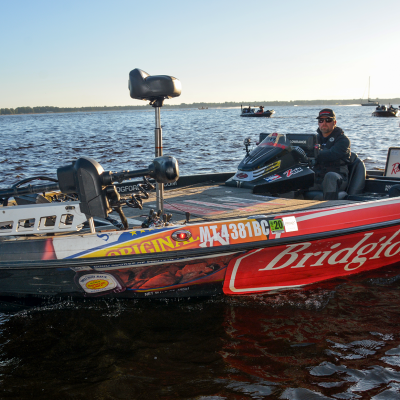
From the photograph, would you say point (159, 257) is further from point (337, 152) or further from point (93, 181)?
point (337, 152)

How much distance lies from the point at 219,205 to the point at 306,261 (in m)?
1.27

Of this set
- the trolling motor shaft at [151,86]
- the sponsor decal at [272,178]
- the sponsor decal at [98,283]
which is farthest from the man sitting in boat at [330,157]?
the sponsor decal at [98,283]

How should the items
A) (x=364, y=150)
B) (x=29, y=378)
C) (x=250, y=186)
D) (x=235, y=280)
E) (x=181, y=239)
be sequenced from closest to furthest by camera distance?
1. (x=29, y=378)
2. (x=181, y=239)
3. (x=235, y=280)
4. (x=250, y=186)
5. (x=364, y=150)

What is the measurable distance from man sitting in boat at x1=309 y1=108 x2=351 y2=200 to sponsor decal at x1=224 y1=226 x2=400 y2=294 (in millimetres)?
1066

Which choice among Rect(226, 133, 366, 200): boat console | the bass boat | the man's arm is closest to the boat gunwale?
the bass boat

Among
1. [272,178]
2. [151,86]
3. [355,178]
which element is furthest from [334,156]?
[151,86]

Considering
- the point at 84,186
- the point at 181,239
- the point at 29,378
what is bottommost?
the point at 29,378

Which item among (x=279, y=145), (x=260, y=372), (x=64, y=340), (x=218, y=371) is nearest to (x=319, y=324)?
(x=260, y=372)

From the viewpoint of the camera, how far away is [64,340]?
3623mm

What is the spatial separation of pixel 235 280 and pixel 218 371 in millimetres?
1041

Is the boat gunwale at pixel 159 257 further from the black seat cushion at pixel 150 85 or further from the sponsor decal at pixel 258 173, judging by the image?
the sponsor decal at pixel 258 173

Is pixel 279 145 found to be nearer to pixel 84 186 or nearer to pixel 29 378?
pixel 84 186

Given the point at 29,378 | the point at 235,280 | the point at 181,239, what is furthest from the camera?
the point at 235,280

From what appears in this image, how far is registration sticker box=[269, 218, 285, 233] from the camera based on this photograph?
3760 mm
